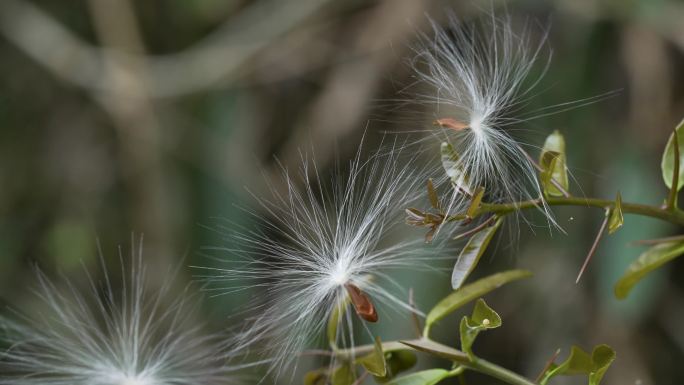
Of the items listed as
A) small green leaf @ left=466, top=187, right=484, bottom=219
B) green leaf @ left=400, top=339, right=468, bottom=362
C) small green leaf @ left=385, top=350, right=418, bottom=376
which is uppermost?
small green leaf @ left=466, top=187, right=484, bottom=219

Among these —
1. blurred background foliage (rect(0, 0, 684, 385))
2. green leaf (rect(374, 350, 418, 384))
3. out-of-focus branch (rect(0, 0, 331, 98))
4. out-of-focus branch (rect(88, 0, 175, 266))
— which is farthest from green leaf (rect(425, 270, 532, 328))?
out-of-focus branch (rect(0, 0, 331, 98))

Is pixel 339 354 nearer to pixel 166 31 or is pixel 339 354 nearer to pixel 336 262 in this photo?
pixel 336 262

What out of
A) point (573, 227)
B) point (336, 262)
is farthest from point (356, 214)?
point (573, 227)

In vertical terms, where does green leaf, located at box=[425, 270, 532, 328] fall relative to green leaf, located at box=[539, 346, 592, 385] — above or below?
above

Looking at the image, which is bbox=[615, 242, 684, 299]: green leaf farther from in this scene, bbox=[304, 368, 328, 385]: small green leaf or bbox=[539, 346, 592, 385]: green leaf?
bbox=[304, 368, 328, 385]: small green leaf

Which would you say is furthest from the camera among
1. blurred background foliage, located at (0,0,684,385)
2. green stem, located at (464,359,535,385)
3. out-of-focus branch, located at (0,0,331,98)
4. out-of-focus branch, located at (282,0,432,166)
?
out-of-focus branch, located at (0,0,331,98)
